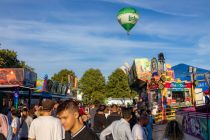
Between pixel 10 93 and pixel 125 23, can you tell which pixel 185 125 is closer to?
pixel 125 23

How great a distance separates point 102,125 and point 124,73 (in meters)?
73.8

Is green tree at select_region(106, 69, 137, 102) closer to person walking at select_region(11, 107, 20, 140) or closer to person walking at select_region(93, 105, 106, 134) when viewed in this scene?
person walking at select_region(93, 105, 106, 134)

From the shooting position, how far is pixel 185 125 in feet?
61.5

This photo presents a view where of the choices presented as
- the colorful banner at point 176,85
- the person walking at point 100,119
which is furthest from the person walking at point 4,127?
the colorful banner at point 176,85

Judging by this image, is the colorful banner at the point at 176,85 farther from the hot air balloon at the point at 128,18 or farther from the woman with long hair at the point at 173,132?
the woman with long hair at the point at 173,132

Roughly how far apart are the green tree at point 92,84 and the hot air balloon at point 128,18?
5784cm

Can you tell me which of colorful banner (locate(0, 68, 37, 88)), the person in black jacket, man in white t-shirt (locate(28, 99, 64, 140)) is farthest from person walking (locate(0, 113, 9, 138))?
colorful banner (locate(0, 68, 37, 88))

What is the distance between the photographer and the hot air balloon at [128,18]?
29.7 m

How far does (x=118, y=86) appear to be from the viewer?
278ft

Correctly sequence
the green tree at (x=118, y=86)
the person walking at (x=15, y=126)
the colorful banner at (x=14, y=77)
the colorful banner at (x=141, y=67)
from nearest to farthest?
the person walking at (x=15, y=126) < the colorful banner at (x=14, y=77) < the colorful banner at (x=141, y=67) < the green tree at (x=118, y=86)

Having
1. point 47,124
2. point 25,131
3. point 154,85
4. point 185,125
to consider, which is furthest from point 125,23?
point 47,124

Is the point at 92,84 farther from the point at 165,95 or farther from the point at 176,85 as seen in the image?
the point at 165,95

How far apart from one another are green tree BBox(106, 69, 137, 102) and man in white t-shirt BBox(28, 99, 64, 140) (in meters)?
75.9

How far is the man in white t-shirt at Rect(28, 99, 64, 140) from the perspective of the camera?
632 centimetres
